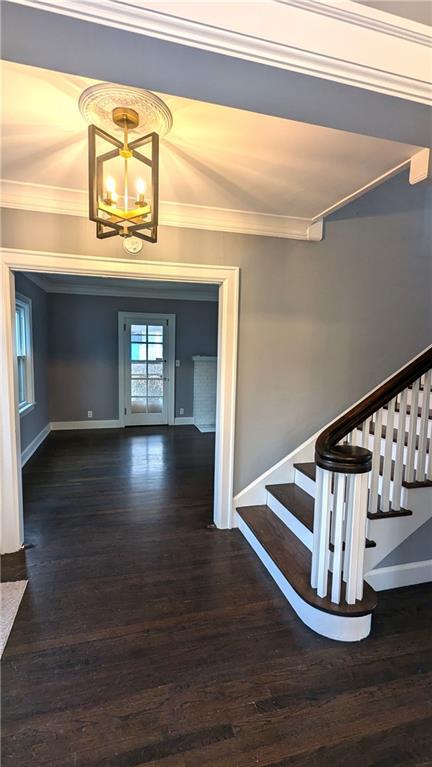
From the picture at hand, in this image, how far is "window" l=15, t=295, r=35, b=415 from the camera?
15.3ft

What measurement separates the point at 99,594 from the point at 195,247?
2.43 metres

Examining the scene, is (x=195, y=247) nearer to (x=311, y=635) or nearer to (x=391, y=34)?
(x=391, y=34)

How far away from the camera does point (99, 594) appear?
7.41ft

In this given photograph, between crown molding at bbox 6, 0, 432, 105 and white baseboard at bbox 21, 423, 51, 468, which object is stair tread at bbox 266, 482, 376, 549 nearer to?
crown molding at bbox 6, 0, 432, 105

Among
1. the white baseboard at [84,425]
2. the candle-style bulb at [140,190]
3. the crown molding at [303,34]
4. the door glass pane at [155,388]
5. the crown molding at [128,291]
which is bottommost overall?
the white baseboard at [84,425]

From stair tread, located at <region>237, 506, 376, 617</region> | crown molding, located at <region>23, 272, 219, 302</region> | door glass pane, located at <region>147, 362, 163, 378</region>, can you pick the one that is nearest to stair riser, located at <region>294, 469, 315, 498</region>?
stair tread, located at <region>237, 506, 376, 617</region>

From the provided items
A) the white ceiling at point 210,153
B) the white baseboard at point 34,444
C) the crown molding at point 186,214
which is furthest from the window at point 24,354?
the white ceiling at point 210,153

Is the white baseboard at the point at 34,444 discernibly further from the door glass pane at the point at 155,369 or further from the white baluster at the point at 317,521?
the white baluster at the point at 317,521

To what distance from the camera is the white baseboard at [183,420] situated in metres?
6.91

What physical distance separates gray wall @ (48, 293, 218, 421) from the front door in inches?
8.3

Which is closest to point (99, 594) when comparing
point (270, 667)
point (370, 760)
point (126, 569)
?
point (126, 569)

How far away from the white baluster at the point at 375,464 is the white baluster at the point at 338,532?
0.42m

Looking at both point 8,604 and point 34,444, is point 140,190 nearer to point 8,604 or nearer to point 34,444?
point 8,604

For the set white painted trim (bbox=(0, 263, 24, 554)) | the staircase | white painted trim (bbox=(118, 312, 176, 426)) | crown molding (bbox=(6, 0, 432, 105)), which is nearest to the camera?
crown molding (bbox=(6, 0, 432, 105))
